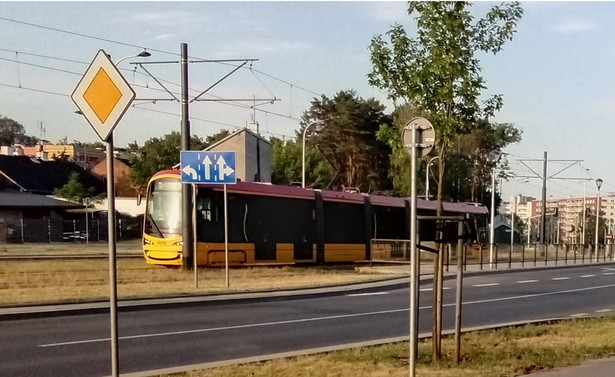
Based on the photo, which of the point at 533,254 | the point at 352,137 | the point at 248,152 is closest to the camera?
the point at 533,254

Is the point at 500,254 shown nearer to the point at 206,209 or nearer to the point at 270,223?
the point at 270,223

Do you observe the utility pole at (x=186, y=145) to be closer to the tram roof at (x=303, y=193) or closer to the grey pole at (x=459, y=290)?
the tram roof at (x=303, y=193)

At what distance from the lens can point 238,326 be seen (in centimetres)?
1620

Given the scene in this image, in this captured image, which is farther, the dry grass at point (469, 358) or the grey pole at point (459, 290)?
the grey pole at point (459, 290)

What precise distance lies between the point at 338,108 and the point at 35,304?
6078cm

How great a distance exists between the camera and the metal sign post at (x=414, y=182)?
28.7 feet

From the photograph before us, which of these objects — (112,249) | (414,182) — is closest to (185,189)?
(414,182)

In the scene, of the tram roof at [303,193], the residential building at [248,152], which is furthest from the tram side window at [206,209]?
the residential building at [248,152]

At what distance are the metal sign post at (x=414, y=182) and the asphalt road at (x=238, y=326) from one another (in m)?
3.84

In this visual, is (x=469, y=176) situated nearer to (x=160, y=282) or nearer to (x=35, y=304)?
(x=160, y=282)

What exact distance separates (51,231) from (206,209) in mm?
34950

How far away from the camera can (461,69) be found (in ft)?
36.1

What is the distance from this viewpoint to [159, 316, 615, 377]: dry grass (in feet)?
33.7

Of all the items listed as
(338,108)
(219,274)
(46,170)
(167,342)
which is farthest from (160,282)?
(46,170)
